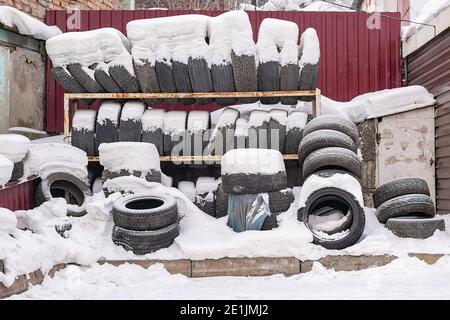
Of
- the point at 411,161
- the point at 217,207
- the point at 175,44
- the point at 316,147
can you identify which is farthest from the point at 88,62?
the point at 411,161

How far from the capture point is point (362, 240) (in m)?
4.48

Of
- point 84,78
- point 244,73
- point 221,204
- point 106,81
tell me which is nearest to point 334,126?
point 244,73

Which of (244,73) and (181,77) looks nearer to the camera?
(244,73)

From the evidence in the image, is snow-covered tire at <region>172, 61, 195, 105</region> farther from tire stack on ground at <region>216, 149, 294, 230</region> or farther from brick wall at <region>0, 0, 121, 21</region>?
brick wall at <region>0, 0, 121, 21</region>

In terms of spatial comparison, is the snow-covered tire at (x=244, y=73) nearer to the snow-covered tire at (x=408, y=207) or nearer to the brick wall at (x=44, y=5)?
the snow-covered tire at (x=408, y=207)

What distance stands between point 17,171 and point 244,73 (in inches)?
122

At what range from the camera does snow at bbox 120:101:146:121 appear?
5.79m

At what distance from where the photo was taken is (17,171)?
4.87 metres

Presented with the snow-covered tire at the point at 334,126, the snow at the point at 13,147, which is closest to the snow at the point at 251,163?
the snow-covered tire at the point at 334,126

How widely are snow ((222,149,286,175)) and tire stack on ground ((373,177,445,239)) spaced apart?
4.47ft

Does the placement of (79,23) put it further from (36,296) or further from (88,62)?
(36,296)

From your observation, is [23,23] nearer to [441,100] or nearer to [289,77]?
[289,77]

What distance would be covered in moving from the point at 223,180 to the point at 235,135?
1.12 meters

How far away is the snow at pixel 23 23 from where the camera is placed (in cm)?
621
